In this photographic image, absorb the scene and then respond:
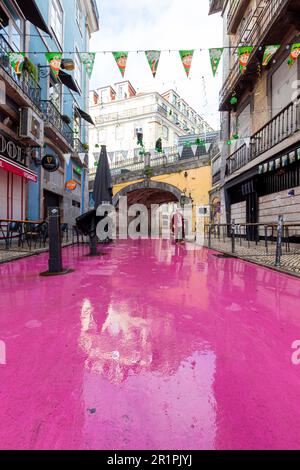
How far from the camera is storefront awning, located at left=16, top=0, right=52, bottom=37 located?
9086 mm

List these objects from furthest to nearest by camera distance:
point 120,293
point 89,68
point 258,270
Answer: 1. point 89,68
2. point 258,270
3. point 120,293

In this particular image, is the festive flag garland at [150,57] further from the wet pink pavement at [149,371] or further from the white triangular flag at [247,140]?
the wet pink pavement at [149,371]

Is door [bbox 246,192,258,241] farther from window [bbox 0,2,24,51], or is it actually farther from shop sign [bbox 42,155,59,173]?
window [bbox 0,2,24,51]

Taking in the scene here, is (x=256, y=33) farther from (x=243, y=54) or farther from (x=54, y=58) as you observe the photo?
(x=54, y=58)

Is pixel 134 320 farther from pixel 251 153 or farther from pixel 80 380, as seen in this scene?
pixel 251 153

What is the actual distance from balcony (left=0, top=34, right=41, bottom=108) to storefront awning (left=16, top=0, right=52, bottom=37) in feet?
5.76

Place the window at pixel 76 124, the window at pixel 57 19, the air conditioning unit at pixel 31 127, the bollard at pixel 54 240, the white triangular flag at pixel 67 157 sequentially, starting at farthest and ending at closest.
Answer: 1. the window at pixel 76 124
2. the white triangular flag at pixel 67 157
3. the window at pixel 57 19
4. the air conditioning unit at pixel 31 127
5. the bollard at pixel 54 240

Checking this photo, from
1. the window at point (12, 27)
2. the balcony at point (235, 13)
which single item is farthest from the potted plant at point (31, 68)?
the balcony at point (235, 13)

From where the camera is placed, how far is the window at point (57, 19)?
42.3 feet

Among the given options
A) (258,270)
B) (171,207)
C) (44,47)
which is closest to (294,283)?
(258,270)

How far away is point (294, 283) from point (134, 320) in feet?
9.36

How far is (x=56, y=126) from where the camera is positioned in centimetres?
1273

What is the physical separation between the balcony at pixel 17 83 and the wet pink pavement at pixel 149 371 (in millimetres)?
8021
